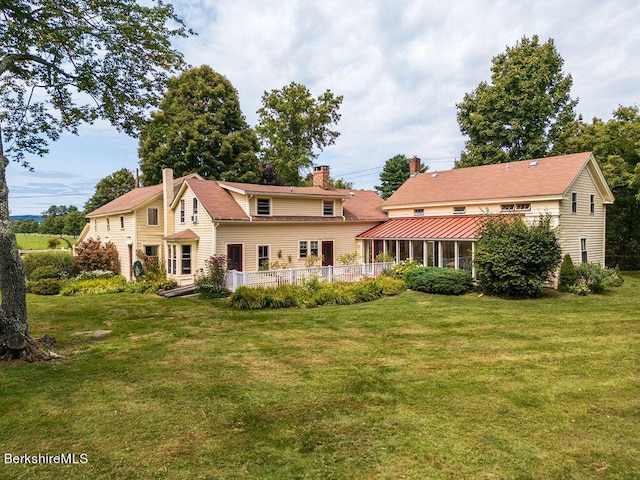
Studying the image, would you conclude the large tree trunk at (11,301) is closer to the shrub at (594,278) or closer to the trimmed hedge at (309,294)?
the trimmed hedge at (309,294)

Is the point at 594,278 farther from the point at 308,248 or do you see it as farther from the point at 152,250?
the point at 152,250

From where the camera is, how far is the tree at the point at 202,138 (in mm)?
33531

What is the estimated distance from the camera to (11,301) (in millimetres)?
8047

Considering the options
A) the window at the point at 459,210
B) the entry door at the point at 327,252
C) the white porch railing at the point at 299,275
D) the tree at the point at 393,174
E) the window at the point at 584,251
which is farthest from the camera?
the tree at the point at 393,174

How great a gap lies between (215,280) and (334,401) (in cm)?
1259

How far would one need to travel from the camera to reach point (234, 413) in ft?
18.5

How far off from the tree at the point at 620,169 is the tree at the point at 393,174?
84.2 ft

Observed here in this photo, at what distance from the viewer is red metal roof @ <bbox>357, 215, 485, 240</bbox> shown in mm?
19478

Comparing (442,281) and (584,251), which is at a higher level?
(584,251)

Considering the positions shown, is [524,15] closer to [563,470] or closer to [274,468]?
[563,470]

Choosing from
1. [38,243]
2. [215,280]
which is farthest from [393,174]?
[38,243]

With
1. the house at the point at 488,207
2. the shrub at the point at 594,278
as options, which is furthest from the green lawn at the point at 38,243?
the shrub at the point at 594,278

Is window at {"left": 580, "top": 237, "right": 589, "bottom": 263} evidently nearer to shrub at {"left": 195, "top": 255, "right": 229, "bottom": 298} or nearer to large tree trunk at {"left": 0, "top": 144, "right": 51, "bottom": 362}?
shrub at {"left": 195, "top": 255, "right": 229, "bottom": 298}

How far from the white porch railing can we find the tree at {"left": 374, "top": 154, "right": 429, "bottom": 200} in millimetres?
34735
